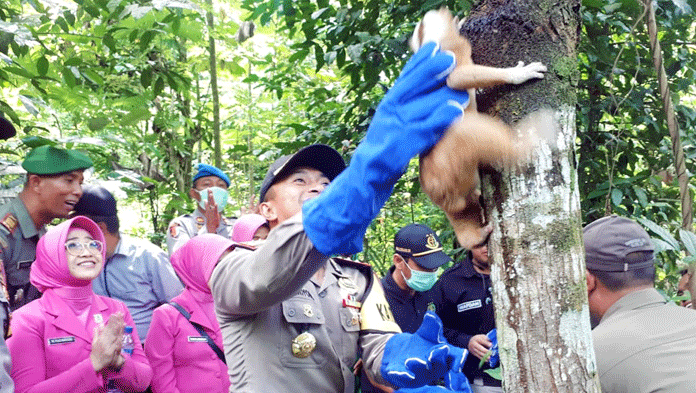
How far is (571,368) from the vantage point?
129 centimetres

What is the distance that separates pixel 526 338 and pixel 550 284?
0.13 meters

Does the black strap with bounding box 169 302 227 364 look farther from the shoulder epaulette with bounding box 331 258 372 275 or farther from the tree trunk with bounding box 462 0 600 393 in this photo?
the tree trunk with bounding box 462 0 600 393

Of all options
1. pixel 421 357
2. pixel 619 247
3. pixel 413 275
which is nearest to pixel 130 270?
pixel 413 275

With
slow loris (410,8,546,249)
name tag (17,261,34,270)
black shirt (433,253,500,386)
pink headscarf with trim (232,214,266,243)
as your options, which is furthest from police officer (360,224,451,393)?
slow loris (410,8,546,249)

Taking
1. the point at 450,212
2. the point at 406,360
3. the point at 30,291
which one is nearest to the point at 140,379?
the point at 30,291

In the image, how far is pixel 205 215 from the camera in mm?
→ 5242

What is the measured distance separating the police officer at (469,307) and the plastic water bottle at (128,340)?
6.47 feet

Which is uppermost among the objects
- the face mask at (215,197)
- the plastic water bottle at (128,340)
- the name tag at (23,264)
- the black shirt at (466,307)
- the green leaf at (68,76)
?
the green leaf at (68,76)

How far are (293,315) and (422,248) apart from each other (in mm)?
2399

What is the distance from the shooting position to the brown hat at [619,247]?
2.39 m

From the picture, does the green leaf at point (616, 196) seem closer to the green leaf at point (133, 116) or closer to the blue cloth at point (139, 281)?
the blue cloth at point (139, 281)

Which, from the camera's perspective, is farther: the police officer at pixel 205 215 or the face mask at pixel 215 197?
the face mask at pixel 215 197

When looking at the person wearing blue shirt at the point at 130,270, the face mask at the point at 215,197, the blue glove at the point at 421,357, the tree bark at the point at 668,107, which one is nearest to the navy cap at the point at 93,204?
the person wearing blue shirt at the point at 130,270

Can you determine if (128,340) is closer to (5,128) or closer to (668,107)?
(5,128)
